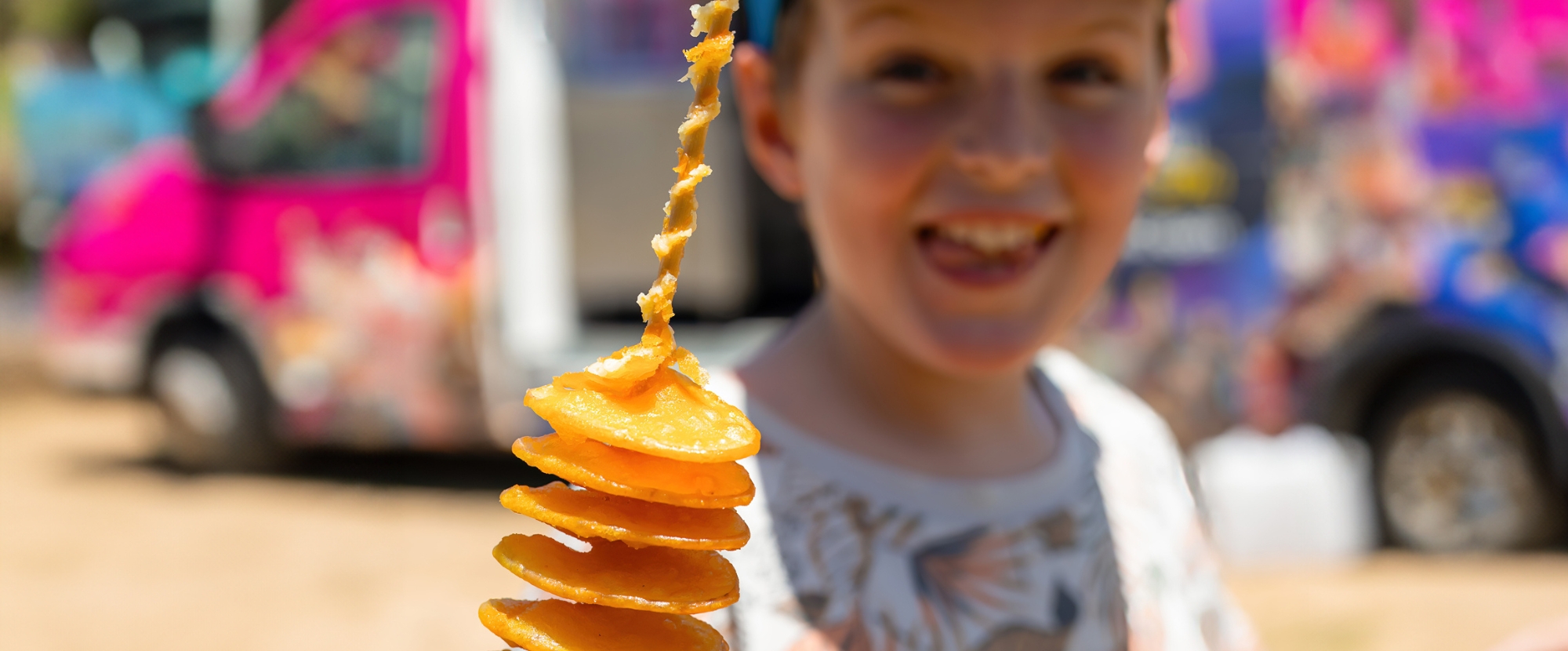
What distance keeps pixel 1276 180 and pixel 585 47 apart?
400 centimetres

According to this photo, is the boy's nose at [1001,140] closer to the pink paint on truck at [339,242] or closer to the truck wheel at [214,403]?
the pink paint on truck at [339,242]

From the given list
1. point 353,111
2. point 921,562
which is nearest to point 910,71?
point 921,562

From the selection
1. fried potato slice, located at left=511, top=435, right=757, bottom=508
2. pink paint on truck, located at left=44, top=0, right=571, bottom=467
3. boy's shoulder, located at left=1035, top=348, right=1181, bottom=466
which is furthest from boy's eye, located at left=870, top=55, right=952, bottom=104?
pink paint on truck, located at left=44, top=0, right=571, bottom=467

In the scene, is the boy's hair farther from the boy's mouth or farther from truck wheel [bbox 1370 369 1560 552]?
truck wheel [bbox 1370 369 1560 552]

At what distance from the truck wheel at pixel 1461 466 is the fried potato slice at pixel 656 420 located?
5580mm

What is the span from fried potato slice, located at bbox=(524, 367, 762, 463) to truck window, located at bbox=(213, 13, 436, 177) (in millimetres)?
6392

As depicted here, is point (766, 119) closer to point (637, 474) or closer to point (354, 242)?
point (637, 474)

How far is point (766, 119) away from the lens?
1.51 metres

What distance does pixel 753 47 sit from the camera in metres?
1.50

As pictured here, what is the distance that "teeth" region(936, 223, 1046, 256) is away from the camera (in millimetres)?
1247

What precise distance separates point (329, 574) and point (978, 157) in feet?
19.7

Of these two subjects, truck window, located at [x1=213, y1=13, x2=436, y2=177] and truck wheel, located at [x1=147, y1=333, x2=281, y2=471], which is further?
truck wheel, located at [x1=147, y1=333, x2=281, y2=471]

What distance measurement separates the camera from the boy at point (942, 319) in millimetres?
1232

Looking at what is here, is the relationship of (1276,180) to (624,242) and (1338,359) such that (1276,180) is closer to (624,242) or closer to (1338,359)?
(1338,359)
